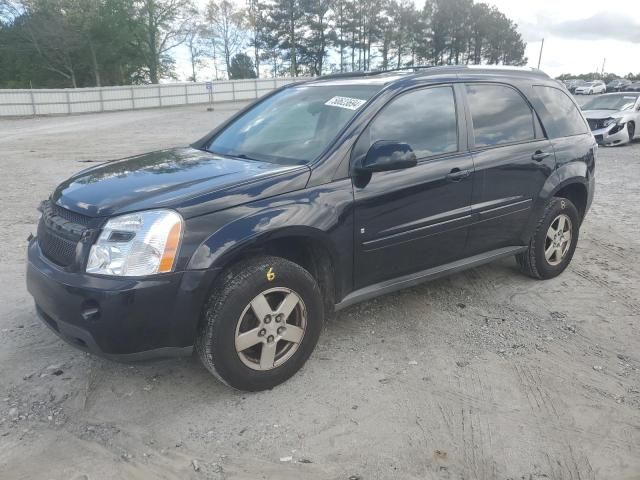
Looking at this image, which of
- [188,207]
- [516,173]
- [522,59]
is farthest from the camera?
[522,59]

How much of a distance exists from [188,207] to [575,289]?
3.57 m

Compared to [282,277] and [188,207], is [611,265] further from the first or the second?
[188,207]

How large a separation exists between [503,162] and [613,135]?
494 inches

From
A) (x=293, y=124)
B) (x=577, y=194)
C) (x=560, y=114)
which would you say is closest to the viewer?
(x=293, y=124)

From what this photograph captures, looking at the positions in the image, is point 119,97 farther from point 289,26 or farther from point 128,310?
point 128,310

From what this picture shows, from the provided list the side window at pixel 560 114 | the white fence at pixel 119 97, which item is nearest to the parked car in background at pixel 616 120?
the side window at pixel 560 114

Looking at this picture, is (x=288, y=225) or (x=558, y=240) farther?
(x=558, y=240)

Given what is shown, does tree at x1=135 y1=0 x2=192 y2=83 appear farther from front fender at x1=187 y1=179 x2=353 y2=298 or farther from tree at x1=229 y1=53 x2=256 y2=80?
front fender at x1=187 y1=179 x2=353 y2=298

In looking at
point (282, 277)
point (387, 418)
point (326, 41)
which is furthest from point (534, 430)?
point (326, 41)

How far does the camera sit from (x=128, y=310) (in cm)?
265

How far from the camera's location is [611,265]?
5.36m

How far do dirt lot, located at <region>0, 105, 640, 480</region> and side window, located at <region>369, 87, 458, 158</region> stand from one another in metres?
1.31

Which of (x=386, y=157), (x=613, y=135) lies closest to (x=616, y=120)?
(x=613, y=135)

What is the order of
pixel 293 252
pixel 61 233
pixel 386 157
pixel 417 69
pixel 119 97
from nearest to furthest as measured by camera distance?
1. pixel 61 233
2. pixel 386 157
3. pixel 293 252
4. pixel 417 69
5. pixel 119 97
